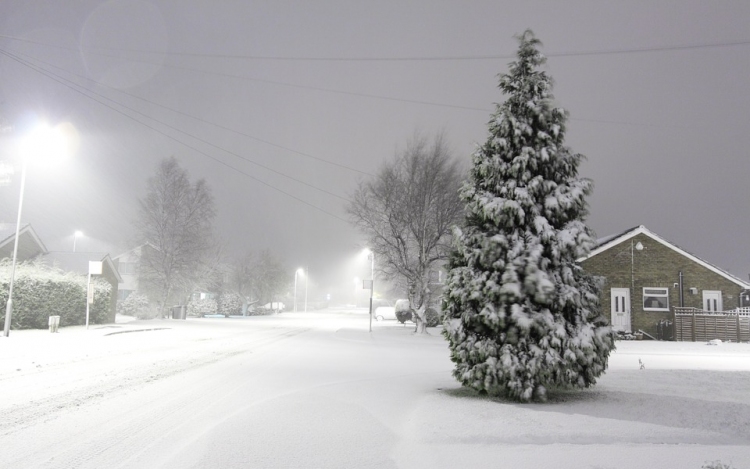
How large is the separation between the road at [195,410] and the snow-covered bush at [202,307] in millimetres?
41225

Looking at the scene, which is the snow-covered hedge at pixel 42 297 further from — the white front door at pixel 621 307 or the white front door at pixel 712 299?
the white front door at pixel 712 299

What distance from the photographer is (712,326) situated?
27.2 metres

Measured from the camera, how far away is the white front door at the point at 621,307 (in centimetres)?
2877

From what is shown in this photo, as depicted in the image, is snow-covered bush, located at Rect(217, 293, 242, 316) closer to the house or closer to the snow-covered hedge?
the snow-covered hedge

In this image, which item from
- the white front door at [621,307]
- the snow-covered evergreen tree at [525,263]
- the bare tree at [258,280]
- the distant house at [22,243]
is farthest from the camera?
the bare tree at [258,280]

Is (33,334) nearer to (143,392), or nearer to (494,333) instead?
(143,392)

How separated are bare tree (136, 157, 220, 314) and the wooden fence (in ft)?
112

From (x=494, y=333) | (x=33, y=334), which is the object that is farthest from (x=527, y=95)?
(x=33, y=334)

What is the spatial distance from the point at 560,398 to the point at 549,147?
4357 mm

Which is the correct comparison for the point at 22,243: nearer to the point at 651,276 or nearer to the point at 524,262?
the point at 524,262

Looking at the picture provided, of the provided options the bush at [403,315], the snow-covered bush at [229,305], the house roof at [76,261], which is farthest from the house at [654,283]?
the snow-covered bush at [229,305]

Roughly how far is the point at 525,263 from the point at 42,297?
24.8 metres

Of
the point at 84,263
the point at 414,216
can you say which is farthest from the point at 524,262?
the point at 84,263

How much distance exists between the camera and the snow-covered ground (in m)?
5.27
